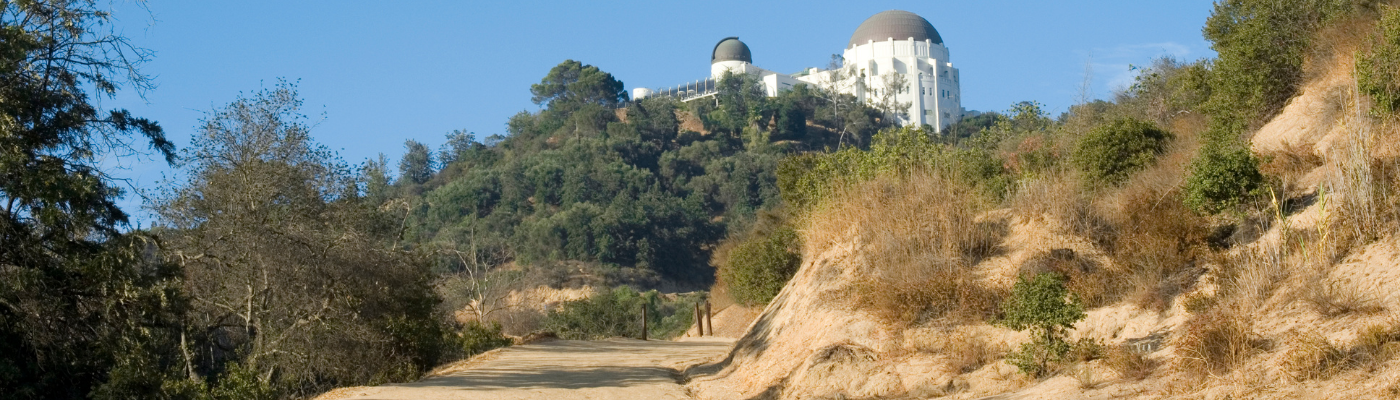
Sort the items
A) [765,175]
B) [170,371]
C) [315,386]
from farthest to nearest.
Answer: [765,175] → [315,386] → [170,371]

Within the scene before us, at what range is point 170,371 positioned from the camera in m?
16.5

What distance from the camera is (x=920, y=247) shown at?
16.0 metres

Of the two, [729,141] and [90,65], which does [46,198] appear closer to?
[90,65]

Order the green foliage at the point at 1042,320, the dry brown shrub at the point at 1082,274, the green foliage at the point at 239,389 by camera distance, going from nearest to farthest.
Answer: the green foliage at the point at 1042,320 < the dry brown shrub at the point at 1082,274 < the green foliage at the point at 239,389

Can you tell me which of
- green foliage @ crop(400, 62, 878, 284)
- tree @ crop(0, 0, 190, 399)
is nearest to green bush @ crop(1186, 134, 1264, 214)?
tree @ crop(0, 0, 190, 399)

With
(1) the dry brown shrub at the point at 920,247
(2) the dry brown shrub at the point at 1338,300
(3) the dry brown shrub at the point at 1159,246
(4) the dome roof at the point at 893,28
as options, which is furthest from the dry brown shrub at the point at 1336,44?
(4) the dome roof at the point at 893,28

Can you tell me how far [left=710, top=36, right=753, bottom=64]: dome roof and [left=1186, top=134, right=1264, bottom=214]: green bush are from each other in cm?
11493

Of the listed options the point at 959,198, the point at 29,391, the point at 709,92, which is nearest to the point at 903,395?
the point at 959,198

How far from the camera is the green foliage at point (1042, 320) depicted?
1196 cm

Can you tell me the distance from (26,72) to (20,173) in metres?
1.42

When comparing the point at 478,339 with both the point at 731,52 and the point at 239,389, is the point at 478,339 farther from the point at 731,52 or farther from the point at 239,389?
the point at 731,52

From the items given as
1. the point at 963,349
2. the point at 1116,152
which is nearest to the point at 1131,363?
the point at 963,349

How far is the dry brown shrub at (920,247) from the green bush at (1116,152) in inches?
106

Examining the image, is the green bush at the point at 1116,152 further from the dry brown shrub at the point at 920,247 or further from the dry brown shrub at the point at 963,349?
the dry brown shrub at the point at 963,349
